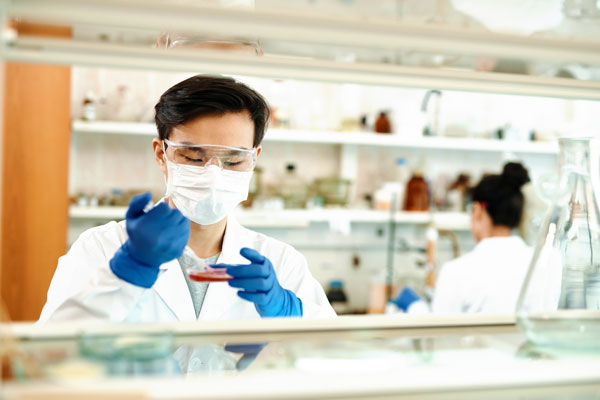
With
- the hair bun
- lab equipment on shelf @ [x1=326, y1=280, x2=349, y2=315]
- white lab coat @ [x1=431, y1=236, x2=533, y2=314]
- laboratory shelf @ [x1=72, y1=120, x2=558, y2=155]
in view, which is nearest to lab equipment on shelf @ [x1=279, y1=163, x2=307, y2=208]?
laboratory shelf @ [x1=72, y1=120, x2=558, y2=155]

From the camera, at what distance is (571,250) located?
848 millimetres

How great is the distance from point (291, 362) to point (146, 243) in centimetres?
48

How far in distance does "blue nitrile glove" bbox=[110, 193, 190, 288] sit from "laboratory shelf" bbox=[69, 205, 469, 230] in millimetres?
2036

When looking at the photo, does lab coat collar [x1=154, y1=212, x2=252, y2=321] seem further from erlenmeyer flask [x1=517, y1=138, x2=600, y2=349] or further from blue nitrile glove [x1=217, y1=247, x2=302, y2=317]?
erlenmeyer flask [x1=517, y1=138, x2=600, y2=349]

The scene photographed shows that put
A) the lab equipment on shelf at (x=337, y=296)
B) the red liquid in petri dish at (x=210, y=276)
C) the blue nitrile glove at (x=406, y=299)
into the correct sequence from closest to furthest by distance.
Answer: the red liquid in petri dish at (x=210, y=276), the blue nitrile glove at (x=406, y=299), the lab equipment on shelf at (x=337, y=296)

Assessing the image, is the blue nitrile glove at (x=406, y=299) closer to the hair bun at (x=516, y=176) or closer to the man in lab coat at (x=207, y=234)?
the hair bun at (x=516, y=176)

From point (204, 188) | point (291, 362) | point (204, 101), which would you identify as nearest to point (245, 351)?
point (291, 362)

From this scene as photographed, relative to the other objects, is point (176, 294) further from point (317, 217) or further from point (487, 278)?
point (317, 217)

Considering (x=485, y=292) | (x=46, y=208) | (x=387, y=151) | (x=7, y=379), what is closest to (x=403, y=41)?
(x=7, y=379)

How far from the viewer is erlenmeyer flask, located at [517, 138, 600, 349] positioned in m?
0.80

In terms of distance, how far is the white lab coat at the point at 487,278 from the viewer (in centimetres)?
238

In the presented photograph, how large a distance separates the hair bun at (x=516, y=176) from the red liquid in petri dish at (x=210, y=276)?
177 cm

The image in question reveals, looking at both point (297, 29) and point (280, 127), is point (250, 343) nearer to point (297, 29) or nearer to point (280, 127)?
point (297, 29)

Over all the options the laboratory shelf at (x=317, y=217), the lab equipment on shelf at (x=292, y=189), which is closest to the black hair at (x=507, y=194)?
the laboratory shelf at (x=317, y=217)
